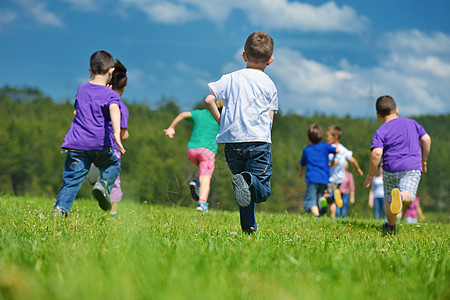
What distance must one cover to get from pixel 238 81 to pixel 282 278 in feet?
8.18

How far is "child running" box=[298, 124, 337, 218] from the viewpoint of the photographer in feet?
31.4

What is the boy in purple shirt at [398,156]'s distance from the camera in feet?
18.7

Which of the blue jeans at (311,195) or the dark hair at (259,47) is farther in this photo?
the blue jeans at (311,195)

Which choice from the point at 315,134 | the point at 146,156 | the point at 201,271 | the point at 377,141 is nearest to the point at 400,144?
the point at 377,141

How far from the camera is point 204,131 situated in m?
8.21

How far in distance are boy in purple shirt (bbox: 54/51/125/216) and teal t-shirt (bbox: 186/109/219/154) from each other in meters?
3.03

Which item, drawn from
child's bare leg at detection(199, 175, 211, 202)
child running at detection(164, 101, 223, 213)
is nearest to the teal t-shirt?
child running at detection(164, 101, 223, 213)

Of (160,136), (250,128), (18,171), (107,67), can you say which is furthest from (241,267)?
(18,171)

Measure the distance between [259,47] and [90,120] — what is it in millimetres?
2351

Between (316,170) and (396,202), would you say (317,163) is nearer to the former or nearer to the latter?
(316,170)

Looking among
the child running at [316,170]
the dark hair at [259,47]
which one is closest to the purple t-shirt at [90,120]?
the dark hair at [259,47]

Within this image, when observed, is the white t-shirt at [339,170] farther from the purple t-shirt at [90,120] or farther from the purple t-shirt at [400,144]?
the purple t-shirt at [90,120]

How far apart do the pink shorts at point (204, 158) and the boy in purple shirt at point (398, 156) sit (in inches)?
130

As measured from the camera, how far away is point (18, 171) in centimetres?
6481
